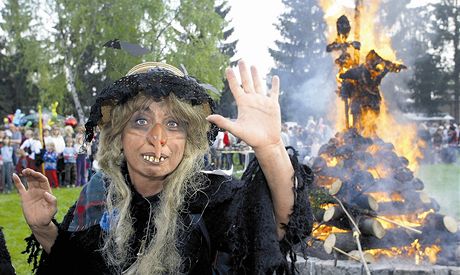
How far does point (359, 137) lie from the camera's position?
739 cm

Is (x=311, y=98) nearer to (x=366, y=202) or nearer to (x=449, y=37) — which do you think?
(x=449, y=37)

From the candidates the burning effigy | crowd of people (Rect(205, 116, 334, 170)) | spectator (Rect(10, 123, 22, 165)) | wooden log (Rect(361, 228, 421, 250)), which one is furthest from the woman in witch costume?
crowd of people (Rect(205, 116, 334, 170))

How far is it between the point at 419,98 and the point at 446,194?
1053 inches

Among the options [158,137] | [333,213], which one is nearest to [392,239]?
[333,213]

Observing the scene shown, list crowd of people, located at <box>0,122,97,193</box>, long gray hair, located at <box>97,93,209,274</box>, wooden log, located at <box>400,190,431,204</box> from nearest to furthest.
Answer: long gray hair, located at <box>97,93,209,274</box> → wooden log, located at <box>400,190,431,204</box> → crowd of people, located at <box>0,122,97,193</box>

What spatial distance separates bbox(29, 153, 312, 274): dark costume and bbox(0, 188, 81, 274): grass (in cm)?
279

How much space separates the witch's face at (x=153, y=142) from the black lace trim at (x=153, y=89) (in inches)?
3.5

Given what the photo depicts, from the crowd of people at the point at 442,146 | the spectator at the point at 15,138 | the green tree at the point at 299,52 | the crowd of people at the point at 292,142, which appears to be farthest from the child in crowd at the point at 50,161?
the green tree at the point at 299,52

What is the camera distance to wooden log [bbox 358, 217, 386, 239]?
19.8 ft

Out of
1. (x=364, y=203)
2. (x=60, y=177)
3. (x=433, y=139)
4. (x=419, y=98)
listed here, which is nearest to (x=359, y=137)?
(x=364, y=203)

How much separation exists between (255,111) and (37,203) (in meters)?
1.26

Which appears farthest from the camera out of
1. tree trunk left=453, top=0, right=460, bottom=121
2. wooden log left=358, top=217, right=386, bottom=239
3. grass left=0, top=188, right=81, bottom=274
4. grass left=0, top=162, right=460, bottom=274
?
tree trunk left=453, top=0, right=460, bottom=121

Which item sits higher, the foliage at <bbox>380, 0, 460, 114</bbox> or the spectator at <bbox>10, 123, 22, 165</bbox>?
the foliage at <bbox>380, 0, 460, 114</bbox>

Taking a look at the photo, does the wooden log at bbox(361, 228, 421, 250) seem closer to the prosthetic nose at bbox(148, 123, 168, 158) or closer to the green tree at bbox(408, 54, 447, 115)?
the prosthetic nose at bbox(148, 123, 168, 158)
